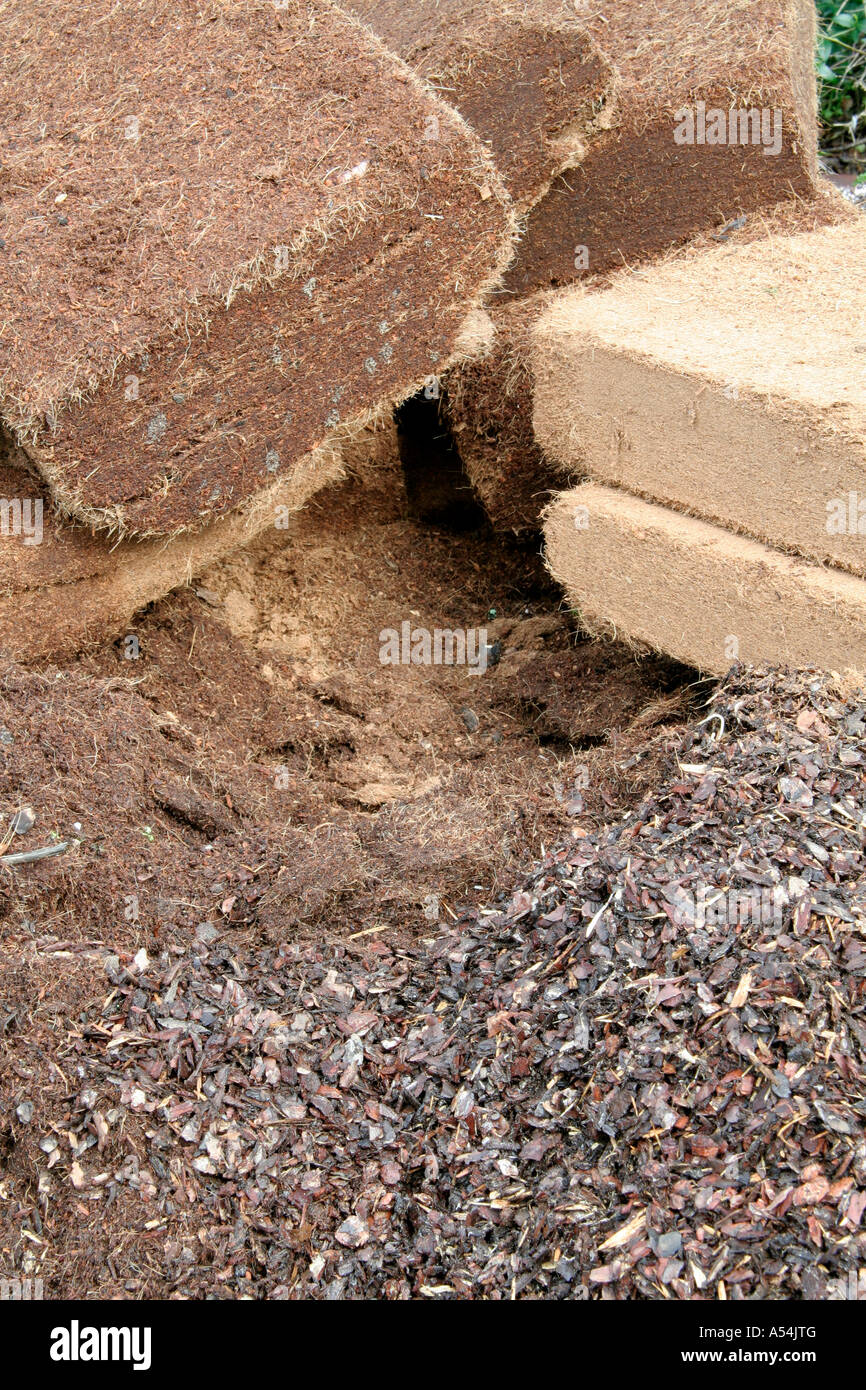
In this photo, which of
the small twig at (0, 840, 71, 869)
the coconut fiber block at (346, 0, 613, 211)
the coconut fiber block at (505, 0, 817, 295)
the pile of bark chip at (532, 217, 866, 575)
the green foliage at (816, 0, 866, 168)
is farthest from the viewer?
the green foliage at (816, 0, 866, 168)

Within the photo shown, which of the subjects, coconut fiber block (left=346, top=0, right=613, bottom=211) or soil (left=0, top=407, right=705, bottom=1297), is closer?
soil (left=0, top=407, right=705, bottom=1297)

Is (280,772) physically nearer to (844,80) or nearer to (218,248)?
(218,248)

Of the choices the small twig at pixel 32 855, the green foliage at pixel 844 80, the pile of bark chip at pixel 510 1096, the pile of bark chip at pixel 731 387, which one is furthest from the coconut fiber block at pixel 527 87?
the green foliage at pixel 844 80

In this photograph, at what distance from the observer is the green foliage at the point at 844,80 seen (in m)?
6.24

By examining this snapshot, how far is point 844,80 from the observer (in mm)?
6301

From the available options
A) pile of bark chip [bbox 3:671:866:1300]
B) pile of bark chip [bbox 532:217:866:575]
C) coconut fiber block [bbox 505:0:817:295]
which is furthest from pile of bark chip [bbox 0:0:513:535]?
pile of bark chip [bbox 3:671:866:1300]

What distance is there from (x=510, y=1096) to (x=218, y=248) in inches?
87.9

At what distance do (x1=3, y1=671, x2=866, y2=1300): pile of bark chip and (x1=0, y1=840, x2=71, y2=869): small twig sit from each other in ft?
0.82

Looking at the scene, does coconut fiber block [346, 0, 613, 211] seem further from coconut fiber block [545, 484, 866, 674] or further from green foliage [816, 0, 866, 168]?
green foliage [816, 0, 866, 168]

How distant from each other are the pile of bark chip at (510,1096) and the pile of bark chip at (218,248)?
1356 mm

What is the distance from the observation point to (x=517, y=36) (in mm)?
3926

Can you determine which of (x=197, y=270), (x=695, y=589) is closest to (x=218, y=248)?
(x=197, y=270)

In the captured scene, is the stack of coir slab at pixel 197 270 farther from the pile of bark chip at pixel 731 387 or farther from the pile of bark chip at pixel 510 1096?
the pile of bark chip at pixel 510 1096

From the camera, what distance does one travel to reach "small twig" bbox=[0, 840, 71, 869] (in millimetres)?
2738
